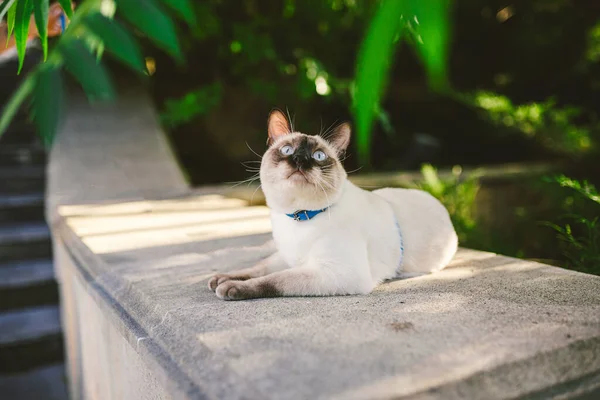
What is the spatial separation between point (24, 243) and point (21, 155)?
1469 millimetres

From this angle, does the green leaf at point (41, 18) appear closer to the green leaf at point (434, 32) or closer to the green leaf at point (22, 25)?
the green leaf at point (22, 25)

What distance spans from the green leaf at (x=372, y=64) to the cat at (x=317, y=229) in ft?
3.76

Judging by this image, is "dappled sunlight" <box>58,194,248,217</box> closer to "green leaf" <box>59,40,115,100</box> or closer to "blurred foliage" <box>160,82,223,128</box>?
"blurred foliage" <box>160,82,223,128</box>

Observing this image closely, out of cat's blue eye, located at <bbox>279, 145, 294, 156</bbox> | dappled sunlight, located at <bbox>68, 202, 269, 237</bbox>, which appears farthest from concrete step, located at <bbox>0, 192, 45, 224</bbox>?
cat's blue eye, located at <bbox>279, 145, 294, 156</bbox>

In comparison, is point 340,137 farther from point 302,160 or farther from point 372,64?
point 372,64

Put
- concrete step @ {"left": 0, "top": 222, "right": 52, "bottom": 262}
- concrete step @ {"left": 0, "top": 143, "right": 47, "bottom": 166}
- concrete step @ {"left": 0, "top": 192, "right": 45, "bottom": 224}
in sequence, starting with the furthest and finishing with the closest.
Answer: concrete step @ {"left": 0, "top": 143, "right": 47, "bottom": 166} → concrete step @ {"left": 0, "top": 192, "right": 45, "bottom": 224} → concrete step @ {"left": 0, "top": 222, "right": 52, "bottom": 262}

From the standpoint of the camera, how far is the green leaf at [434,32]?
469 millimetres

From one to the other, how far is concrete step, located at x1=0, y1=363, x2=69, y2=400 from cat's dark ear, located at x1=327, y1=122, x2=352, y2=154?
257 cm

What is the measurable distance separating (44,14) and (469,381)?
1.06 meters

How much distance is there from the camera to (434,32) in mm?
481

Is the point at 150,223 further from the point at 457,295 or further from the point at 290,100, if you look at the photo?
the point at 290,100

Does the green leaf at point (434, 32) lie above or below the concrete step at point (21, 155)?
above

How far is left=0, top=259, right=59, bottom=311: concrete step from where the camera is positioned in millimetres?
3586

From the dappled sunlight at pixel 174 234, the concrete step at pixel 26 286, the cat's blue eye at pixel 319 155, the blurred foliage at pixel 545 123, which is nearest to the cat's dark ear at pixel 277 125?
the cat's blue eye at pixel 319 155
